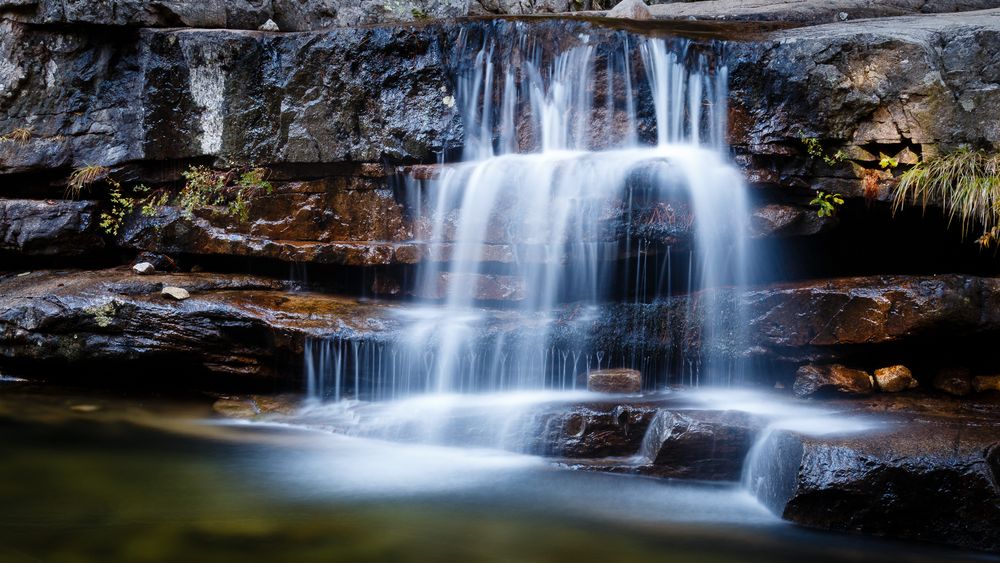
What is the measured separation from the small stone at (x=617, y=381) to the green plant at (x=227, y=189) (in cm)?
464

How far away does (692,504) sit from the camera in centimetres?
524

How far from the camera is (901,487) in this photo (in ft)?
15.4

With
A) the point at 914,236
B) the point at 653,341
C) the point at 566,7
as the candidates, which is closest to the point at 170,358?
the point at 653,341

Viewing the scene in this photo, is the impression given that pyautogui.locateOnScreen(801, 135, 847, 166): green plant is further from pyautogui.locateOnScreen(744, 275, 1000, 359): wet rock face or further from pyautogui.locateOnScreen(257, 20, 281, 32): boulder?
pyautogui.locateOnScreen(257, 20, 281, 32): boulder

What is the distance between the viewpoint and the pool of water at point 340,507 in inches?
174

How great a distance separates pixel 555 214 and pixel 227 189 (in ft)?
13.5

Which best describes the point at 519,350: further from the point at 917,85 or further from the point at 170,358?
the point at 917,85

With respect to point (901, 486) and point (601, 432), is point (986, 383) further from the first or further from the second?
point (601, 432)

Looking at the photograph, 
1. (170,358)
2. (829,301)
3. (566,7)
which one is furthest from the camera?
(566,7)

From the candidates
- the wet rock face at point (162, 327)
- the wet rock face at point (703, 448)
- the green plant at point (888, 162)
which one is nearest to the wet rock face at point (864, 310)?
the green plant at point (888, 162)

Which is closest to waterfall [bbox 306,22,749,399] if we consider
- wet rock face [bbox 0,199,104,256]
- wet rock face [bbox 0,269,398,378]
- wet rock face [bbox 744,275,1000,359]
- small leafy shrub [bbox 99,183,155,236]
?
wet rock face [bbox 744,275,1000,359]

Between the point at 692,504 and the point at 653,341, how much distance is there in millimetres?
2249

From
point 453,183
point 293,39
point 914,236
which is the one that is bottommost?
point 914,236

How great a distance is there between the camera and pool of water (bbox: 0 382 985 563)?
4414 millimetres
